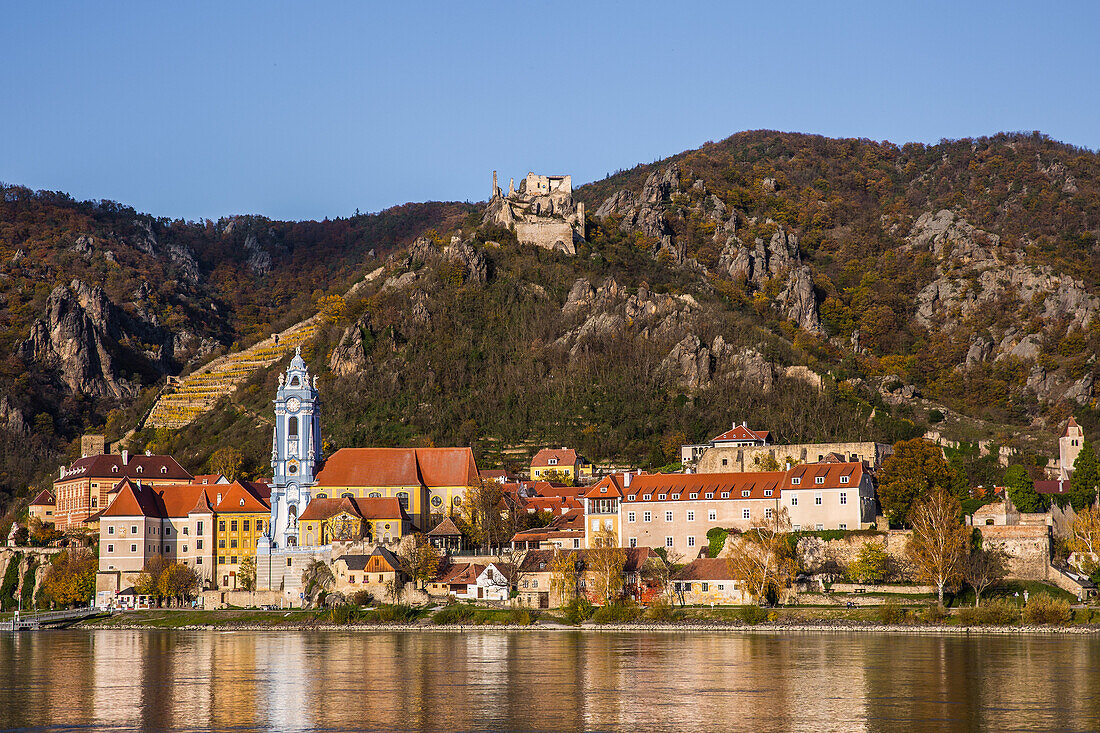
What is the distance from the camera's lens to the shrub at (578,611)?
69.8m

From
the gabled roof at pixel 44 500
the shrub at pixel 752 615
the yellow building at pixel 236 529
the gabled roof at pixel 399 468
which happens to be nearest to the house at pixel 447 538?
the gabled roof at pixel 399 468

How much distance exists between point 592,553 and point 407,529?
51.6 feet

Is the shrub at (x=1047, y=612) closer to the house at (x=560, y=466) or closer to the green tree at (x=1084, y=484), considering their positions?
the green tree at (x=1084, y=484)

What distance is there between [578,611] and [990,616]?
19512 mm

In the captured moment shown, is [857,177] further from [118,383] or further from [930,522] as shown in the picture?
[930,522]

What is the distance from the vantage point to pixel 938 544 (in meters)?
67.7

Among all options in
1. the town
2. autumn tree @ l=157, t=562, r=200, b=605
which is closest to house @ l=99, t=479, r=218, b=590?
the town

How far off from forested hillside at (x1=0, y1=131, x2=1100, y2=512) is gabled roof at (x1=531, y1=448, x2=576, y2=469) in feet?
12.2

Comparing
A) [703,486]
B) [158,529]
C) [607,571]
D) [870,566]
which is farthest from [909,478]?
[158,529]

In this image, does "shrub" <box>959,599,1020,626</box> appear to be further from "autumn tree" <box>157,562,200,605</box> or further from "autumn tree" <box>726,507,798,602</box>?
"autumn tree" <box>157,562,200,605</box>

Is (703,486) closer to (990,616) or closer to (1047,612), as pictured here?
(990,616)

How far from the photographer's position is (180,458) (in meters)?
114

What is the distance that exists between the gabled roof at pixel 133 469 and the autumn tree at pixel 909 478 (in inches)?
1968

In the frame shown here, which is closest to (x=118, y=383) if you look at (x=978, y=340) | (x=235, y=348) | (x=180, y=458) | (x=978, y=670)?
(x=235, y=348)
